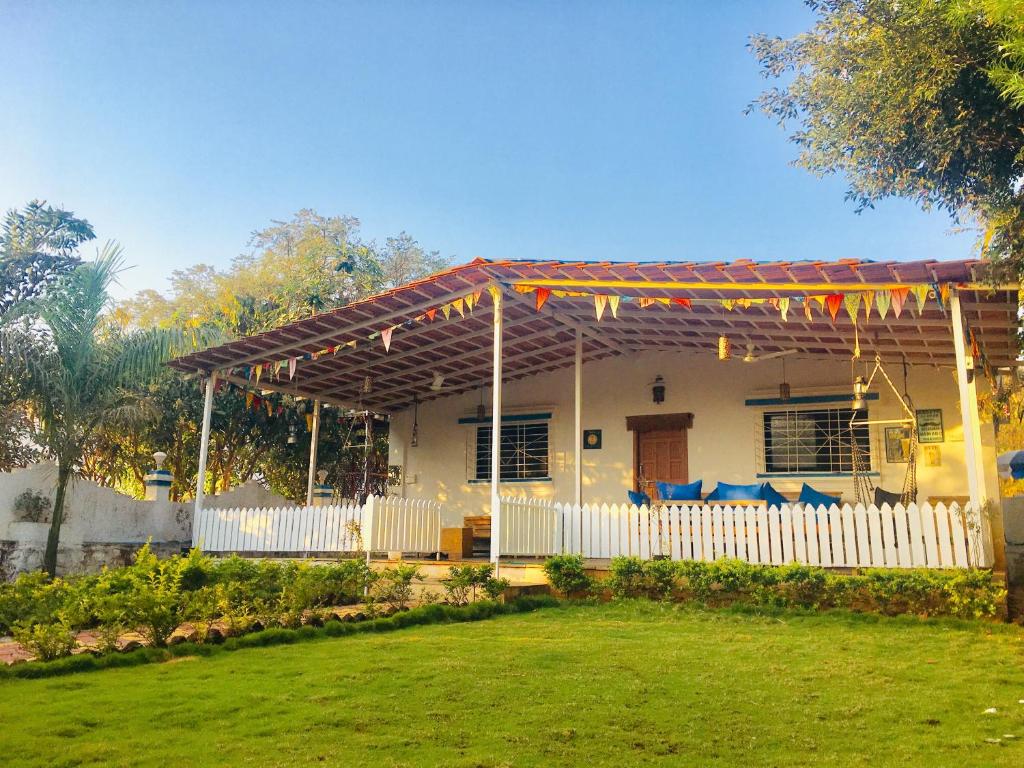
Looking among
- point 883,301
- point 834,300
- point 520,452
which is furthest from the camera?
point 520,452

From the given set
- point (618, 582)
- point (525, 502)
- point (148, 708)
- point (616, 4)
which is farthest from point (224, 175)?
point (148, 708)

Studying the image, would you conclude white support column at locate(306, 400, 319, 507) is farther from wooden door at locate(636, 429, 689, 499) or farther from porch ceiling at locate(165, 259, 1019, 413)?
wooden door at locate(636, 429, 689, 499)

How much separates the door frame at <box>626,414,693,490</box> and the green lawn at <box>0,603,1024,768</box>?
637 centimetres

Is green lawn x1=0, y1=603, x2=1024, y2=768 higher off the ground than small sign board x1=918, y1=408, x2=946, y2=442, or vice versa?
small sign board x1=918, y1=408, x2=946, y2=442

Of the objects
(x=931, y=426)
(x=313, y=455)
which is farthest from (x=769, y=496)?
(x=313, y=455)

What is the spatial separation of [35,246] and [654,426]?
989 centimetres

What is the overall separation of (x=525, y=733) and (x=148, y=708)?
192 centimetres

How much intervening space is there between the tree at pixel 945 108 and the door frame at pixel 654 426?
437 centimetres

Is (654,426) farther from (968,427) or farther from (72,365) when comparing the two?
(72,365)

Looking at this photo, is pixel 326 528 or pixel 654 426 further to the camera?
pixel 654 426

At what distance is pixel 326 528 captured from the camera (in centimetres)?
1118

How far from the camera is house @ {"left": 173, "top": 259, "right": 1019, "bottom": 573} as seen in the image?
836cm

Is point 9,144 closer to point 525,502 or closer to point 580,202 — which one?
point 525,502

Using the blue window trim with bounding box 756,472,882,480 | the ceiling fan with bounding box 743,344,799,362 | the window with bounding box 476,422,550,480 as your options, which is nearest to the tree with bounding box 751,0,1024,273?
the ceiling fan with bounding box 743,344,799,362
